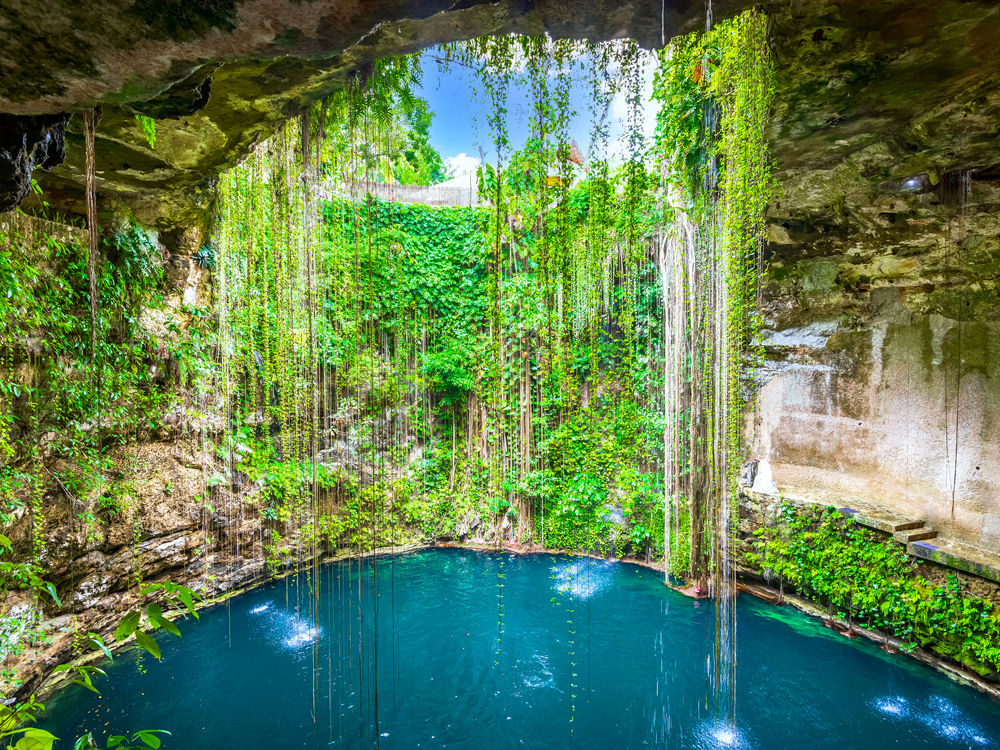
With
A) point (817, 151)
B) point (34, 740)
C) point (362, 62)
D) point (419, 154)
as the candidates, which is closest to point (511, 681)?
point (34, 740)

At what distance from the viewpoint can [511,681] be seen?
3.58m

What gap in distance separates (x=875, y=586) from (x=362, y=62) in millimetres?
A: 5733

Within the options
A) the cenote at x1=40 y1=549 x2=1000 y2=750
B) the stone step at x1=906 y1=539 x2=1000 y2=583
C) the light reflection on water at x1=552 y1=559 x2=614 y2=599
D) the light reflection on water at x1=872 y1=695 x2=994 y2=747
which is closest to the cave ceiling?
the stone step at x1=906 y1=539 x2=1000 y2=583

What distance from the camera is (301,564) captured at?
525 centimetres

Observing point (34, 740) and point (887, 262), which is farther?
point (887, 262)

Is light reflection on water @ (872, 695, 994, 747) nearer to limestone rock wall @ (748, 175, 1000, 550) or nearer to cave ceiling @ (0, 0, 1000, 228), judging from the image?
limestone rock wall @ (748, 175, 1000, 550)

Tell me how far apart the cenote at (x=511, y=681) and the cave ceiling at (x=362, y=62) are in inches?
148

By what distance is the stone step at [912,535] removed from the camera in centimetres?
382

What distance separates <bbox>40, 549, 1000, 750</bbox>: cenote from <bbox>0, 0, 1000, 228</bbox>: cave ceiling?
148 inches

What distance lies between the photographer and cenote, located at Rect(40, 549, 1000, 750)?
305 centimetres

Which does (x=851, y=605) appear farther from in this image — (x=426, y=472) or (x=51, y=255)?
(x=51, y=255)

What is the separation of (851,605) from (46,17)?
614 cm

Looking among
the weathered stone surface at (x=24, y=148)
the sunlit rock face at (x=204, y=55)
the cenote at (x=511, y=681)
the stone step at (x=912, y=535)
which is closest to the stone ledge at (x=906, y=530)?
the stone step at (x=912, y=535)

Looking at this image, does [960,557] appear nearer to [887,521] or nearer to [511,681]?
[887,521]
